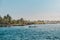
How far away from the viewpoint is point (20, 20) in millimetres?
174375

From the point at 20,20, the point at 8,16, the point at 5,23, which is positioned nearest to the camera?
the point at 5,23

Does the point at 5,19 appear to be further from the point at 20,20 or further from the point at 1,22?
the point at 20,20

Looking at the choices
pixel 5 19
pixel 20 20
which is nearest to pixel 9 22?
pixel 5 19

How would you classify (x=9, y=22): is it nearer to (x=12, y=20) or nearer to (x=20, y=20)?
(x=12, y=20)

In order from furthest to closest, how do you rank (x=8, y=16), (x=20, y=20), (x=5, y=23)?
1. (x=20, y=20)
2. (x=8, y=16)
3. (x=5, y=23)

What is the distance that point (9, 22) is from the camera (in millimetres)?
150500

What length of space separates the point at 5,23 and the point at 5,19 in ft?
22.0

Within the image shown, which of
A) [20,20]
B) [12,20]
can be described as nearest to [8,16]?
[12,20]

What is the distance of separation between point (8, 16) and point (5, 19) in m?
6.25

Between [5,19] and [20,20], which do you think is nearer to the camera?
[5,19]

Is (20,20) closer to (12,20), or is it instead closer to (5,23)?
(12,20)

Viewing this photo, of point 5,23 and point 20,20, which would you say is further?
point 20,20

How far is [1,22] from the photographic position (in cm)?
14438

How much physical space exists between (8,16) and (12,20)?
5.65 metres
